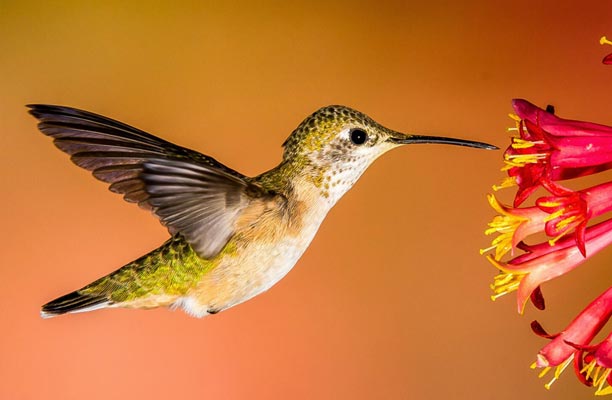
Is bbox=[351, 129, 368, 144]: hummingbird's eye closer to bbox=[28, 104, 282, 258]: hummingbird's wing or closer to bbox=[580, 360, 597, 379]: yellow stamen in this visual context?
bbox=[28, 104, 282, 258]: hummingbird's wing

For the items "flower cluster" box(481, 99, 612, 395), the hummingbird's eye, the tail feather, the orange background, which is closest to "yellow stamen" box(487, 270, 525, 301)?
"flower cluster" box(481, 99, 612, 395)

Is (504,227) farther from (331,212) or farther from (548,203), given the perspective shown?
(331,212)

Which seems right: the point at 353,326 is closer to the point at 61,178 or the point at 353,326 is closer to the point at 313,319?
the point at 313,319

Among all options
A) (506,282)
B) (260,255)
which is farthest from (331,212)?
(506,282)

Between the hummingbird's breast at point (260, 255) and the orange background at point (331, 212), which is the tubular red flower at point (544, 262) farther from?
the orange background at point (331, 212)

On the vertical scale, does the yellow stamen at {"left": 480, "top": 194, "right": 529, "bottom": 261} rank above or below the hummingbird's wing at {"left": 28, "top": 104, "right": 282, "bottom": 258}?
below

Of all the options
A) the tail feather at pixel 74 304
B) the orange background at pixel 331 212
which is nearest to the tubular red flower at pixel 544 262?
the tail feather at pixel 74 304

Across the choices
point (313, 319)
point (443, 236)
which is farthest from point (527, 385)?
point (313, 319)
